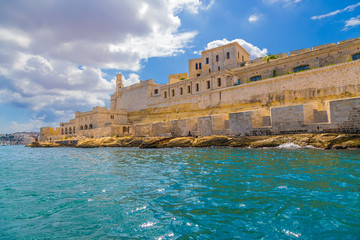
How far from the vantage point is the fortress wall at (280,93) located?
721 inches

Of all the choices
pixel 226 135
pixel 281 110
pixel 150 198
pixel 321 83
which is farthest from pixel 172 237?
pixel 321 83

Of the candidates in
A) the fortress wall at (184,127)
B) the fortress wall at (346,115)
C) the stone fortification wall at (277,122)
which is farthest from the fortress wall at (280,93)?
the fortress wall at (346,115)

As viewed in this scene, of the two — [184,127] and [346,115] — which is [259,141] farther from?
[184,127]

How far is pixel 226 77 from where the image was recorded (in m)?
27.1

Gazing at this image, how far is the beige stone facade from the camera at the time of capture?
14.4m

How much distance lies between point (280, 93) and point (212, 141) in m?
9.52

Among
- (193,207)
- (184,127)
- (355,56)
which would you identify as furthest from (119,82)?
(193,207)

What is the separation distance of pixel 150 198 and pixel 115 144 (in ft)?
71.6

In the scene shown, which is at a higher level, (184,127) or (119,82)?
(119,82)

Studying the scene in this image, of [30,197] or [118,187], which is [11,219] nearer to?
[30,197]

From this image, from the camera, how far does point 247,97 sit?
→ 24.4 meters

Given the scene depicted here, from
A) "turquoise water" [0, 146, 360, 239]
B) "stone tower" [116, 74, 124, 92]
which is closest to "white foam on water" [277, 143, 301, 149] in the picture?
"turquoise water" [0, 146, 360, 239]

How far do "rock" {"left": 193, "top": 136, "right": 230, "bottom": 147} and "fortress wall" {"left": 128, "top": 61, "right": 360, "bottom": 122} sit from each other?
5.72 metres

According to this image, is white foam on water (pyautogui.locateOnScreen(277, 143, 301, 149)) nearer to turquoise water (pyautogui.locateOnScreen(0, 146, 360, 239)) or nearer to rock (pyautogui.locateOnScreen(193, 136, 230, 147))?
rock (pyautogui.locateOnScreen(193, 136, 230, 147))
